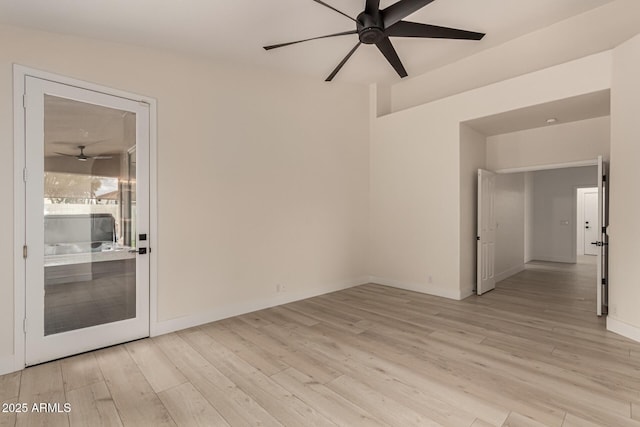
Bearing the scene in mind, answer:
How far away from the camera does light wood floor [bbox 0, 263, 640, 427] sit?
2168 mm

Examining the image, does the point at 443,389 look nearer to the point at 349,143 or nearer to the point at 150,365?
the point at 150,365

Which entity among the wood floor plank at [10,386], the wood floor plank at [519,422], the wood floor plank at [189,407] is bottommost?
the wood floor plank at [10,386]

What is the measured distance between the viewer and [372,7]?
2.63 meters

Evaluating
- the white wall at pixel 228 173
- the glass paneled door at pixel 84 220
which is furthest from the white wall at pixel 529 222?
the glass paneled door at pixel 84 220

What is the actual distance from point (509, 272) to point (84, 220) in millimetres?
7802

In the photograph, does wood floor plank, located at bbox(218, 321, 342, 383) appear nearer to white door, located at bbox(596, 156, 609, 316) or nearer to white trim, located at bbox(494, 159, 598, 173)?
white door, located at bbox(596, 156, 609, 316)

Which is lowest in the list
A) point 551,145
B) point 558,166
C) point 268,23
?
point 558,166

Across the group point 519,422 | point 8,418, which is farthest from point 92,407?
point 519,422

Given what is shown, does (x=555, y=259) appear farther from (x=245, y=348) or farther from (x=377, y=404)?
(x=245, y=348)

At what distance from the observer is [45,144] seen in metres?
2.99

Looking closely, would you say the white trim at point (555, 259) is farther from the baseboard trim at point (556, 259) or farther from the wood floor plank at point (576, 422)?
the wood floor plank at point (576, 422)

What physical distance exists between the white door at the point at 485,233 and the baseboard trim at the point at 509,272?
85 centimetres

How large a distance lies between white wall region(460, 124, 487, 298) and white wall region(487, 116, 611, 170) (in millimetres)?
437

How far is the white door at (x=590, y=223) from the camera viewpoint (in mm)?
10609
